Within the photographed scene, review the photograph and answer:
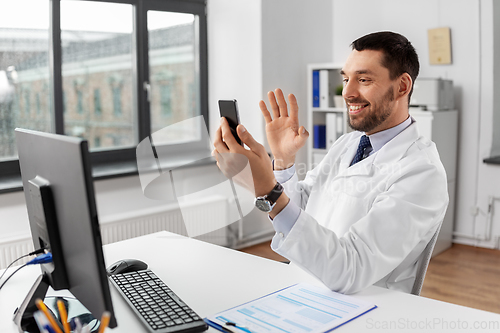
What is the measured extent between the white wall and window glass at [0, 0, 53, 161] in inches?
110

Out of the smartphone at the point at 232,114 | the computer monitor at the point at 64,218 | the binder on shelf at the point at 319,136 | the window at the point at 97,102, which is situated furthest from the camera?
the binder on shelf at the point at 319,136

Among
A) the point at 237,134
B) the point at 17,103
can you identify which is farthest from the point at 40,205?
the point at 17,103

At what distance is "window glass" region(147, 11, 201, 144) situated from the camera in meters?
3.81

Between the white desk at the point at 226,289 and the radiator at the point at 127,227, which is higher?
the white desk at the point at 226,289

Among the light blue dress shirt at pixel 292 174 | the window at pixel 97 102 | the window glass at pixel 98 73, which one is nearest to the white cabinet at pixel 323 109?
the window glass at pixel 98 73

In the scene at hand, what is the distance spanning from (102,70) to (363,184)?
252cm

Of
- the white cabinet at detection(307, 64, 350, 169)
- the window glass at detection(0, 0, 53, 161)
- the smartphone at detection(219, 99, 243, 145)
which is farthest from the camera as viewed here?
the white cabinet at detection(307, 64, 350, 169)

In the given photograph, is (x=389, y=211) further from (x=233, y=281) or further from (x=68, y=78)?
(x=68, y=78)

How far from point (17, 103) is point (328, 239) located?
253 centimetres

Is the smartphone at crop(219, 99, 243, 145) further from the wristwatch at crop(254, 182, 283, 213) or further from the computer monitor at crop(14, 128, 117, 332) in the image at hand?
the computer monitor at crop(14, 128, 117, 332)

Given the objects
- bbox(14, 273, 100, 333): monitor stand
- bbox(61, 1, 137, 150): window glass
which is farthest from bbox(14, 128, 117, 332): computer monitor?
bbox(61, 1, 137, 150): window glass

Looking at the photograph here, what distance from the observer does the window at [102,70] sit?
3.10 metres

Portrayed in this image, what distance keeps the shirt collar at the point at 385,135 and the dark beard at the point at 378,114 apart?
4 centimetres

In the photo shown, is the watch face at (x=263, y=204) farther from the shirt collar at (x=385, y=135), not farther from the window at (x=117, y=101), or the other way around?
the window at (x=117, y=101)
